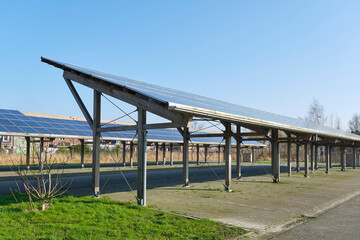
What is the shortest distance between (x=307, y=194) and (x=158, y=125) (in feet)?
27.5

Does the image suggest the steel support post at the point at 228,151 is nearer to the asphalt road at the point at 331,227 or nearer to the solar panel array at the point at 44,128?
the asphalt road at the point at 331,227

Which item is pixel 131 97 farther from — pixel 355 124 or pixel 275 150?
pixel 355 124

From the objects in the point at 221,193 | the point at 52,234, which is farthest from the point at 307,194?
the point at 52,234

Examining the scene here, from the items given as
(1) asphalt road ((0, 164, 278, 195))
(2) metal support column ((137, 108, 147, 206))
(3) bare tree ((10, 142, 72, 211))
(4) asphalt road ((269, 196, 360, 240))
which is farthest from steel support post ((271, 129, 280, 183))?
(3) bare tree ((10, 142, 72, 211))

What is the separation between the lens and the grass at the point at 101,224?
698cm

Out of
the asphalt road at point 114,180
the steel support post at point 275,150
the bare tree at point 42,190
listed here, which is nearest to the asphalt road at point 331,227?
the bare tree at point 42,190

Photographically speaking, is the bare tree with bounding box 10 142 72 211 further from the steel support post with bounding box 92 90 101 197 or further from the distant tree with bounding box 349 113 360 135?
the distant tree with bounding box 349 113 360 135

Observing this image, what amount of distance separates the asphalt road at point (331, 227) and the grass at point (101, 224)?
4.59 feet

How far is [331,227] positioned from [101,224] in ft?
19.6

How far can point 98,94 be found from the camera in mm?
12867

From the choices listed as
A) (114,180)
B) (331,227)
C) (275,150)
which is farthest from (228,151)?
(114,180)

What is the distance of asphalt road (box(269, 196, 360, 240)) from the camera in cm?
743

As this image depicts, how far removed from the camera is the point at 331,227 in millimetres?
8320

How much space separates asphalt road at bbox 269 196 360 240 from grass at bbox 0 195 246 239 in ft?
4.59
